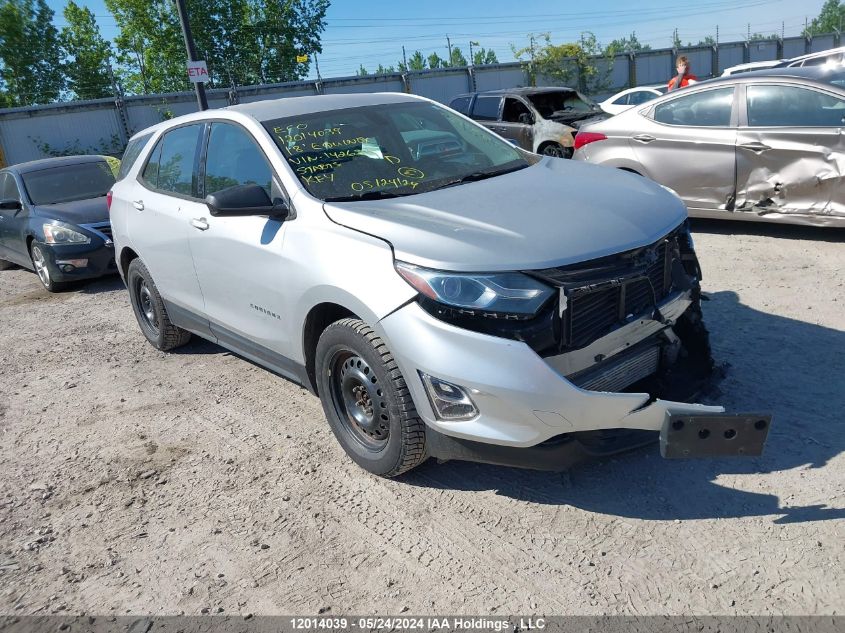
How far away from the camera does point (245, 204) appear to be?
12.0 feet

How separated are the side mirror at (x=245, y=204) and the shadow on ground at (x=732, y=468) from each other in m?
1.54

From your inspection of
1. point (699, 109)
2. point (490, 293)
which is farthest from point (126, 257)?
point (699, 109)

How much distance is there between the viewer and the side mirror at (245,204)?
365 centimetres

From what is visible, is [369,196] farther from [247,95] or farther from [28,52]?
[28,52]

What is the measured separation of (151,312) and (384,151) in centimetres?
287

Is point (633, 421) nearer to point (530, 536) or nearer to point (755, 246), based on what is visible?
point (530, 536)

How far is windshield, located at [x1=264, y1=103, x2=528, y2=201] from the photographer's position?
380cm

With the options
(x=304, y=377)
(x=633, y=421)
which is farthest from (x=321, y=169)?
(x=633, y=421)

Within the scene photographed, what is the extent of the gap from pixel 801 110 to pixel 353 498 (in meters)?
5.60

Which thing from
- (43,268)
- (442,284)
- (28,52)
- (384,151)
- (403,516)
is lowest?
(403,516)

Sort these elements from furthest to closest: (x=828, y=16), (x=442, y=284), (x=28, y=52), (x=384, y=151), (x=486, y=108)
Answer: (x=828, y=16)
(x=28, y=52)
(x=486, y=108)
(x=384, y=151)
(x=442, y=284)

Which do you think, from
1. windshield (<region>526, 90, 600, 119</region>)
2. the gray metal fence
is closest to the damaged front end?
Result: windshield (<region>526, 90, 600, 119</region>)

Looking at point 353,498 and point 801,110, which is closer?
point 353,498

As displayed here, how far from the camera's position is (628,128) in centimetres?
770
